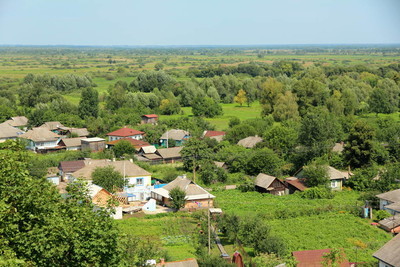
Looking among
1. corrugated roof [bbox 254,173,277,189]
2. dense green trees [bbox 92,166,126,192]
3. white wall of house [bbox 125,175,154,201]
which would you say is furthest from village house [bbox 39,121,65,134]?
corrugated roof [bbox 254,173,277,189]

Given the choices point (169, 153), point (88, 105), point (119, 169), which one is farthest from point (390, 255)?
point (88, 105)

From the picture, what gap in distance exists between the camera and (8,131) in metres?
39.8

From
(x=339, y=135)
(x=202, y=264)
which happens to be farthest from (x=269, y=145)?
(x=202, y=264)

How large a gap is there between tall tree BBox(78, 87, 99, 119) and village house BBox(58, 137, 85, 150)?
9556mm

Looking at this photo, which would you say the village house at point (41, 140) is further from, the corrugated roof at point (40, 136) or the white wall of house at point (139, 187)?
the white wall of house at point (139, 187)

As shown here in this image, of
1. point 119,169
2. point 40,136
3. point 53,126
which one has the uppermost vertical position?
point 119,169

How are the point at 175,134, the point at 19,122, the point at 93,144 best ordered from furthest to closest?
the point at 19,122
the point at 175,134
the point at 93,144

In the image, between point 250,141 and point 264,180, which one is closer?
point 264,180

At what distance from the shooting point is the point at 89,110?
46.8m

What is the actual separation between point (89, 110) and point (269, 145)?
2103cm

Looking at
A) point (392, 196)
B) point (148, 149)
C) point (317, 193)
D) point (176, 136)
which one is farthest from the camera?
point (176, 136)

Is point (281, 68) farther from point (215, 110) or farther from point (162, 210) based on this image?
point (162, 210)

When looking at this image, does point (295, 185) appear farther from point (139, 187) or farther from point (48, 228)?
point (48, 228)

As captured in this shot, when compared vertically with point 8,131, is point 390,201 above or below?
above
